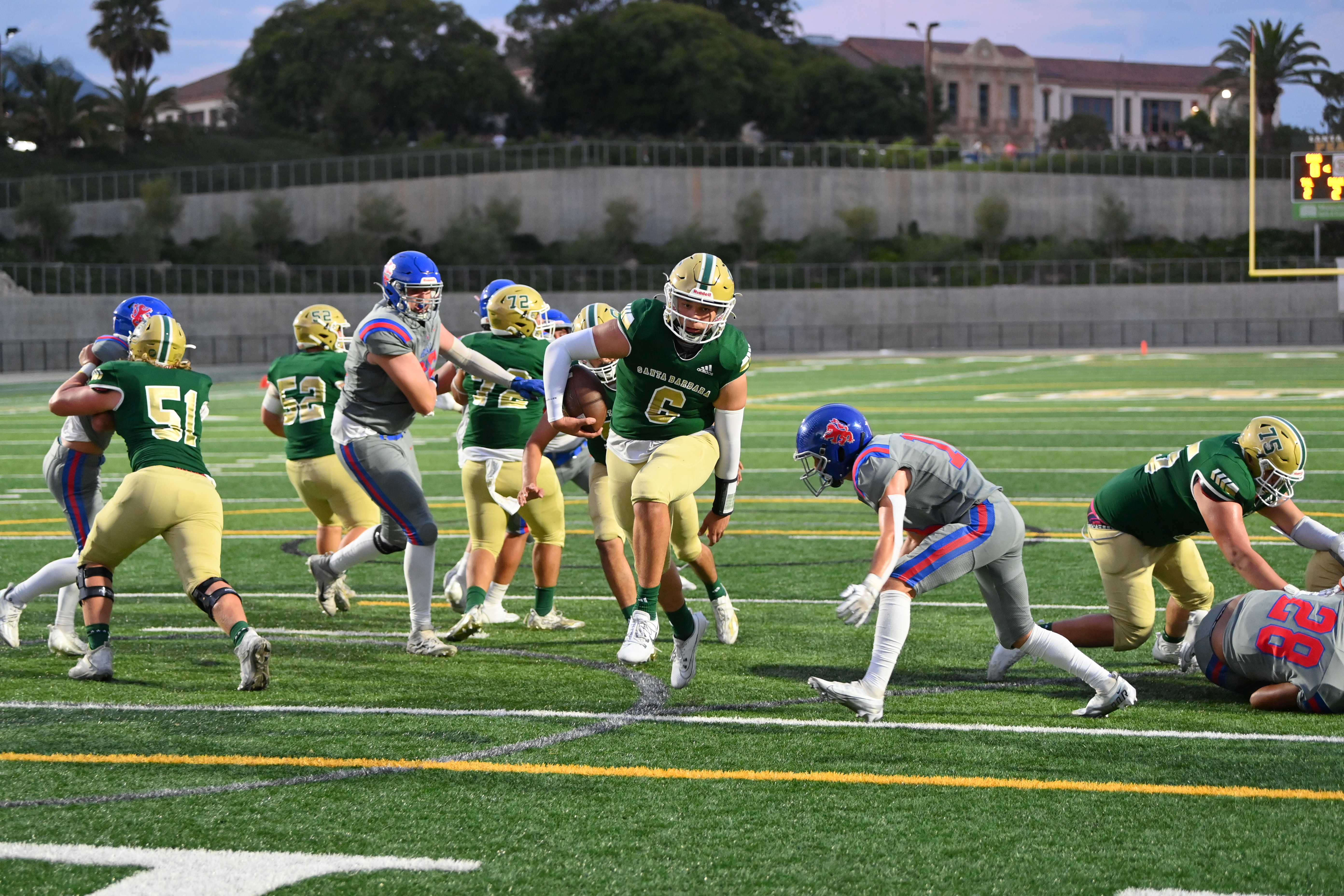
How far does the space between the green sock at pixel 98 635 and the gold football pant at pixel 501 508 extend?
2219 mm

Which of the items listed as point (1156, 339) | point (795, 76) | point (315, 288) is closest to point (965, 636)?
point (315, 288)

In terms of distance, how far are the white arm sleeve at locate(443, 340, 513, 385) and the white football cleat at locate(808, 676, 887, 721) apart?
9.41 feet

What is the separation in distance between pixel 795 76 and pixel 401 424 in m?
72.5

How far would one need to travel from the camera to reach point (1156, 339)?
5844 centimetres

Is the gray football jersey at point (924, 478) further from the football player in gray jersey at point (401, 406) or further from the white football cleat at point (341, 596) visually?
the white football cleat at point (341, 596)

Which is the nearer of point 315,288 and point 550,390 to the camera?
point 550,390

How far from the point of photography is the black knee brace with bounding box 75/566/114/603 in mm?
6992

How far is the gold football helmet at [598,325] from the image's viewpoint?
8.09 meters

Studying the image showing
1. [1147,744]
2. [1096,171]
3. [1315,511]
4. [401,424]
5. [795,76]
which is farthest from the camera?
[795,76]

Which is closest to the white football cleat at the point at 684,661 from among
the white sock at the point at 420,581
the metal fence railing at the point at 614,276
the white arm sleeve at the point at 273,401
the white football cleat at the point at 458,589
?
the white sock at the point at 420,581

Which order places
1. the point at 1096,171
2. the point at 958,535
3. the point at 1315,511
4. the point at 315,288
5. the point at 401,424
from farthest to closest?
1. the point at 1096,171
2. the point at 315,288
3. the point at 1315,511
4. the point at 401,424
5. the point at 958,535

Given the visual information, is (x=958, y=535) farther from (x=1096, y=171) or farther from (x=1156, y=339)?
(x=1096, y=171)

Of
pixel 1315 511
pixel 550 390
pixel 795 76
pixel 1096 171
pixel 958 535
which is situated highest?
pixel 795 76

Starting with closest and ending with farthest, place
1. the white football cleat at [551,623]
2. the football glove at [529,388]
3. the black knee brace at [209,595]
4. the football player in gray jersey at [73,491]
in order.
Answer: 1. the black knee brace at [209,595]
2. the football player in gray jersey at [73,491]
3. the football glove at [529,388]
4. the white football cleat at [551,623]
